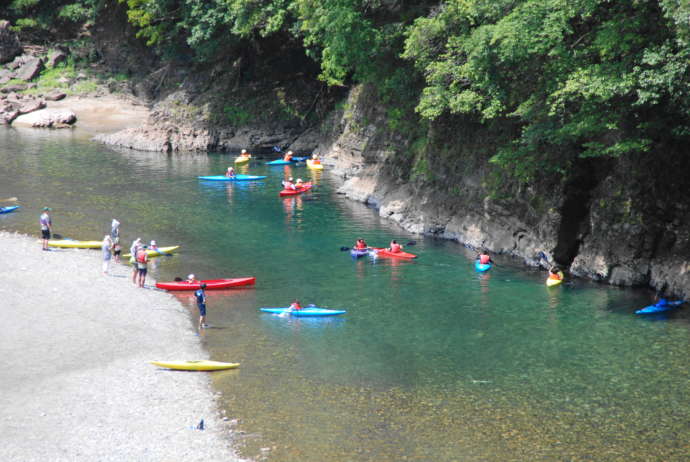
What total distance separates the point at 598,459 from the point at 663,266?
536 inches

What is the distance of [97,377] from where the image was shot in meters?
25.3

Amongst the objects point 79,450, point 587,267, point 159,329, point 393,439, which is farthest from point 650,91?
point 79,450

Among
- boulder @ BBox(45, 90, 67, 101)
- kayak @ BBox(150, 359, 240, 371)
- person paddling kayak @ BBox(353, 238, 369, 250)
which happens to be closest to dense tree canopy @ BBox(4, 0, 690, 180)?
person paddling kayak @ BBox(353, 238, 369, 250)

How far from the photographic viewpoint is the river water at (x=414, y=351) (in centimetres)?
2241

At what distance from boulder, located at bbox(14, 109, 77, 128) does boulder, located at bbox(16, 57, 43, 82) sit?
5.68m

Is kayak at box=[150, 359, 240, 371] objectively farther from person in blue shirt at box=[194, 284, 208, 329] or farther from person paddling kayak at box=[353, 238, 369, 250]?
person paddling kayak at box=[353, 238, 369, 250]

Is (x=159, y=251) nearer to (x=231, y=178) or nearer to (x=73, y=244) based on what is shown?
(x=73, y=244)

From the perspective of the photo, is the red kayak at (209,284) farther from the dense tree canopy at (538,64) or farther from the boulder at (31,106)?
the boulder at (31,106)

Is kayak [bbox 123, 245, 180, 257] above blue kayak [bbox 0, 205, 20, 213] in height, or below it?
below

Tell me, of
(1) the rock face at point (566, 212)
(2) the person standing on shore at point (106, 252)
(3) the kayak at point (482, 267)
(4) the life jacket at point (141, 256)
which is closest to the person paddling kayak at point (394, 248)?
(1) the rock face at point (566, 212)

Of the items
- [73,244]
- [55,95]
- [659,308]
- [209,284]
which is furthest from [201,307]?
[55,95]

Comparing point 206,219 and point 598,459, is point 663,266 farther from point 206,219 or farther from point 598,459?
point 206,219

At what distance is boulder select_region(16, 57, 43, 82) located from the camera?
8606 cm

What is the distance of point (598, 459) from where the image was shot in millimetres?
21328
